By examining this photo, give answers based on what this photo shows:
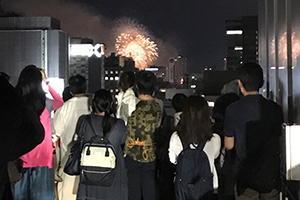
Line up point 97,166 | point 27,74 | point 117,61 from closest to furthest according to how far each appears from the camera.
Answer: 1. point 27,74
2. point 97,166
3. point 117,61

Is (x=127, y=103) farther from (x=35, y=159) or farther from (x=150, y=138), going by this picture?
(x=35, y=159)

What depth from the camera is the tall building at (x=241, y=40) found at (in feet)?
287

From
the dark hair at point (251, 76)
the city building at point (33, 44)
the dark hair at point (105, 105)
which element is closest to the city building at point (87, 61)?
the city building at point (33, 44)

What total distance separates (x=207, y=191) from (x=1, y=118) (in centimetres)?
283

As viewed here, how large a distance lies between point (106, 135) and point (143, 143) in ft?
2.83

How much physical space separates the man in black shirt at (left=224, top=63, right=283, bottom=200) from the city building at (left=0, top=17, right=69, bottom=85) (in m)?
15.0

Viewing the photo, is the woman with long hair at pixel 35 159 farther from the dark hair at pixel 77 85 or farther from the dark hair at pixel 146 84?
the dark hair at pixel 146 84

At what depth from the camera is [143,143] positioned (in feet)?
18.4

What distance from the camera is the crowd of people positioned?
411 centimetres

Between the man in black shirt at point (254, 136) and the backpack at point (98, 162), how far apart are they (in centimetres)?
143

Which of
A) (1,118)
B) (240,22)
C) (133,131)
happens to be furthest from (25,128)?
(240,22)

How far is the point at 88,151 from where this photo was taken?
483 cm

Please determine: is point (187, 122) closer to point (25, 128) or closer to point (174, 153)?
point (174, 153)

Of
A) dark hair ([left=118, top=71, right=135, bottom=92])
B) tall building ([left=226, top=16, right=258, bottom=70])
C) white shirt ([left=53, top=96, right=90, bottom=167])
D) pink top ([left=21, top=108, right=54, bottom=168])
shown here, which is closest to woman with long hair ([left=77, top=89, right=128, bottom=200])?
pink top ([left=21, top=108, right=54, bottom=168])
